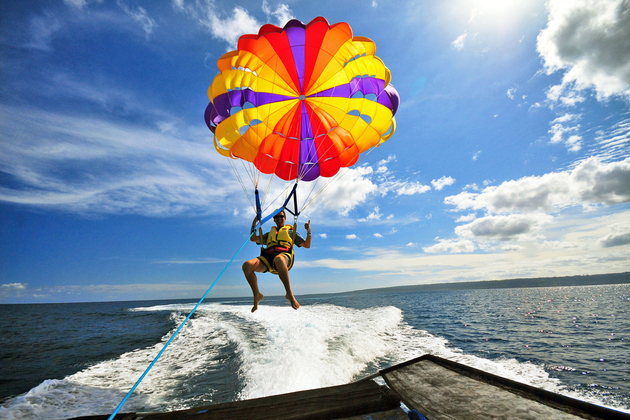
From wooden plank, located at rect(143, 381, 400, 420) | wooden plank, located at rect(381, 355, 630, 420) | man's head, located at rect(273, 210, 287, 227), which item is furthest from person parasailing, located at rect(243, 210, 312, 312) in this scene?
wooden plank, located at rect(381, 355, 630, 420)

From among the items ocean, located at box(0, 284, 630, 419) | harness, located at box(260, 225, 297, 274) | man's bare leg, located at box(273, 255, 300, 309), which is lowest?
ocean, located at box(0, 284, 630, 419)

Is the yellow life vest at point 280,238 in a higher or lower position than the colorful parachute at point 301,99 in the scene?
lower

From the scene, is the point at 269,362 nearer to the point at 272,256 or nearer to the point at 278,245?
the point at 272,256

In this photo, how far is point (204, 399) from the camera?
18.4ft

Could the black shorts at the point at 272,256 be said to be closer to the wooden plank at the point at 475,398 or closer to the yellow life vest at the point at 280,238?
the yellow life vest at the point at 280,238

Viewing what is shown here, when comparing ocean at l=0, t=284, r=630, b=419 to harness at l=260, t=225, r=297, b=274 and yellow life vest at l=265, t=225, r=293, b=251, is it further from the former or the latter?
yellow life vest at l=265, t=225, r=293, b=251

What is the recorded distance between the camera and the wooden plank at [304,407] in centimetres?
223

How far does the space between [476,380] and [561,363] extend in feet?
30.2

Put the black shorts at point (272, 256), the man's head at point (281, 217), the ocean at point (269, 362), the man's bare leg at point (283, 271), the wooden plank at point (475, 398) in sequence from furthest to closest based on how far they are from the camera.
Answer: the ocean at point (269, 362), the man's head at point (281, 217), the black shorts at point (272, 256), the man's bare leg at point (283, 271), the wooden plank at point (475, 398)

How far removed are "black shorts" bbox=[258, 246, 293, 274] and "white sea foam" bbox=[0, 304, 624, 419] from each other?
331cm

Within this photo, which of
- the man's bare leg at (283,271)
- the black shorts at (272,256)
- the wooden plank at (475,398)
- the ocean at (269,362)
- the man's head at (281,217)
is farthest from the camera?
the ocean at (269,362)

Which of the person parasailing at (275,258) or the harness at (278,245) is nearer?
the person parasailing at (275,258)

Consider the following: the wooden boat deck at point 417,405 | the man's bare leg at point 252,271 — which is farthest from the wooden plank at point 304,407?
the man's bare leg at point 252,271

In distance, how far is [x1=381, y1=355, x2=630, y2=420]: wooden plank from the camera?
213 centimetres
